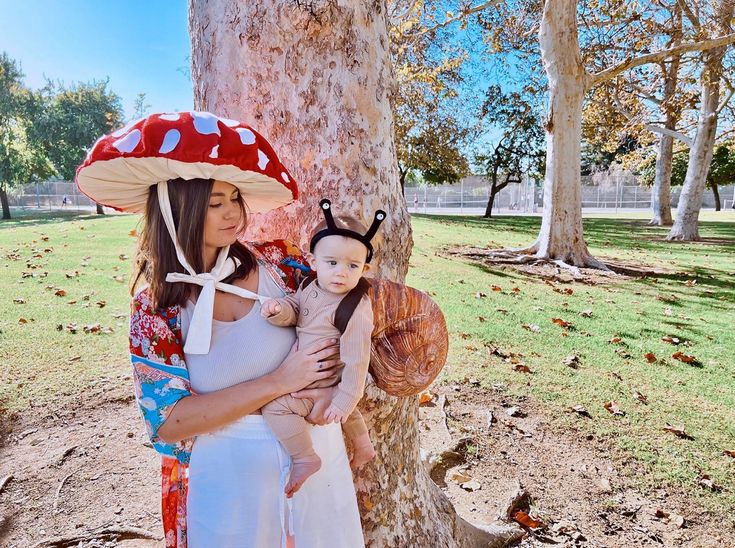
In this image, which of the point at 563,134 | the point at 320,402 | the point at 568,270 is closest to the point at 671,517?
the point at 320,402

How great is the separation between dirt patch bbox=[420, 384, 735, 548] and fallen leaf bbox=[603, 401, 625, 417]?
506mm

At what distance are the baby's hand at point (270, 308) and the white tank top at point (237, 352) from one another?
6 centimetres

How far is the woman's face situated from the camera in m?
1.68

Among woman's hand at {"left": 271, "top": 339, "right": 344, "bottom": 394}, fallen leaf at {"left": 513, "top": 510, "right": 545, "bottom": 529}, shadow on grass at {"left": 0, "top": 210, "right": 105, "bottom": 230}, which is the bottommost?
fallen leaf at {"left": 513, "top": 510, "right": 545, "bottom": 529}

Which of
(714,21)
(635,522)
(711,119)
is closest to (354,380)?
(635,522)

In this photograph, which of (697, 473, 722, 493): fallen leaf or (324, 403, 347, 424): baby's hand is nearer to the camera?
(324, 403, 347, 424): baby's hand

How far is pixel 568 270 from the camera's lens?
33.0ft

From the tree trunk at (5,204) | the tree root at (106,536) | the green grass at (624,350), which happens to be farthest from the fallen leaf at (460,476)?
the tree trunk at (5,204)

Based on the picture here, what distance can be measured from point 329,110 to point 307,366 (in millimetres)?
1119

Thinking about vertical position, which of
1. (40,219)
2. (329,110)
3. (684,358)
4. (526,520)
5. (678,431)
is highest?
(329,110)

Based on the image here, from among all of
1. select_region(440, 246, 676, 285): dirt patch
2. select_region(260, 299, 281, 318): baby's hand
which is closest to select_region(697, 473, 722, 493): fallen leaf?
select_region(260, 299, 281, 318): baby's hand

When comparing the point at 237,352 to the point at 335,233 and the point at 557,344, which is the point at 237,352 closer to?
the point at 335,233

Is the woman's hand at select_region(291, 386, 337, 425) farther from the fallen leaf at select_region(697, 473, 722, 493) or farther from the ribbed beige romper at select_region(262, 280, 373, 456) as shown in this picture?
the fallen leaf at select_region(697, 473, 722, 493)

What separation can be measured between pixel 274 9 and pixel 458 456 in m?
3.01
